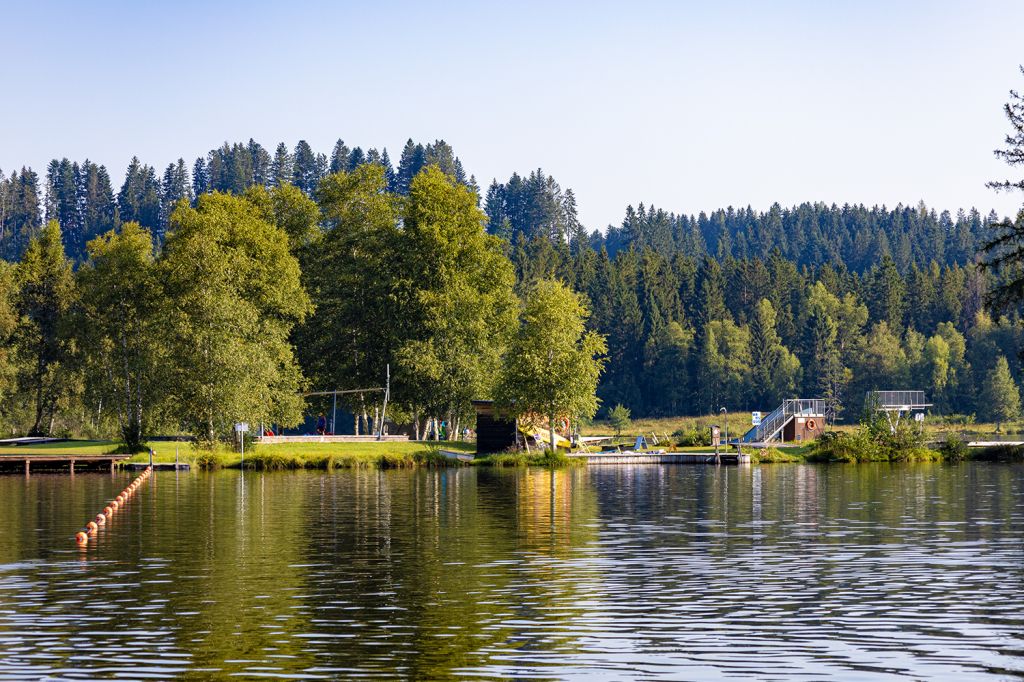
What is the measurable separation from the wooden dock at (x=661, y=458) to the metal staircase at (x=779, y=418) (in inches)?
545

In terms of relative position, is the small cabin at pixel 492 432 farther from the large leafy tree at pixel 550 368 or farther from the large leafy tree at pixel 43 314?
the large leafy tree at pixel 43 314

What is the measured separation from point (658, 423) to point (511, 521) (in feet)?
432

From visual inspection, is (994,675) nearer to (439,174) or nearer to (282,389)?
(282,389)

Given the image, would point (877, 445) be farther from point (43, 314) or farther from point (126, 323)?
point (43, 314)

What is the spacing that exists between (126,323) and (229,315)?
1376 centimetres

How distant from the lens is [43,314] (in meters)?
114

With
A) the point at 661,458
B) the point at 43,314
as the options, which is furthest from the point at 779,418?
the point at 43,314

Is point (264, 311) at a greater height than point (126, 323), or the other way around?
point (264, 311)

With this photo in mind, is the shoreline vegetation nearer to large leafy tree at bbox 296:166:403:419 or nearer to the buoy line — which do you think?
large leafy tree at bbox 296:166:403:419

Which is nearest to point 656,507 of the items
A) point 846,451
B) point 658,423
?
point 846,451

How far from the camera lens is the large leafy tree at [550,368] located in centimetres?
9112

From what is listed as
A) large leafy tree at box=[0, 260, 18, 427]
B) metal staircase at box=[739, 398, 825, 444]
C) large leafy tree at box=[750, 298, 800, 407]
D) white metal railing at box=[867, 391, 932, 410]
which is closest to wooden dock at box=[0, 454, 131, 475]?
large leafy tree at box=[0, 260, 18, 427]

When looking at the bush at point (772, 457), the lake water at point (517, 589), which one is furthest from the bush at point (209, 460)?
the bush at point (772, 457)

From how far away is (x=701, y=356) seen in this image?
182 meters
